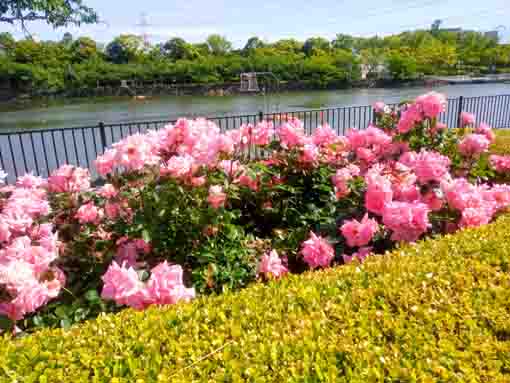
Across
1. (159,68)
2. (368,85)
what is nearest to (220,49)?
(159,68)

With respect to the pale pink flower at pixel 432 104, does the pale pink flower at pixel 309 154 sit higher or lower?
lower

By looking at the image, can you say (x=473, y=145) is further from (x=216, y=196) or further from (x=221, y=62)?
(x=221, y=62)

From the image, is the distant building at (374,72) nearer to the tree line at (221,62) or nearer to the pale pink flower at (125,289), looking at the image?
the tree line at (221,62)

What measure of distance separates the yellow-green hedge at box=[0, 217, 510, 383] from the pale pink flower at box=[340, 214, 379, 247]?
47cm

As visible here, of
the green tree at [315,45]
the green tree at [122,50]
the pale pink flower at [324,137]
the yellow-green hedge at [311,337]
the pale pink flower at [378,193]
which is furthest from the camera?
the green tree at [315,45]

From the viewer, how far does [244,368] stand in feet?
3.94

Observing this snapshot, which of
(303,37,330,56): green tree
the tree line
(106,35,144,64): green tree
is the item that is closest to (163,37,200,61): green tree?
the tree line

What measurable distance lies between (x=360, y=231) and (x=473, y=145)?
1.56 m

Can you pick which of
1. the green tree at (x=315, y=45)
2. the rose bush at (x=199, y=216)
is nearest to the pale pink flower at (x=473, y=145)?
the rose bush at (x=199, y=216)

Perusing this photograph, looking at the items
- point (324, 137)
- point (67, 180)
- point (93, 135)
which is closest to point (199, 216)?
point (67, 180)

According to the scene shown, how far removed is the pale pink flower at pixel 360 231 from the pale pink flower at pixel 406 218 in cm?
10

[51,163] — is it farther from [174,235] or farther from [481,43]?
[481,43]

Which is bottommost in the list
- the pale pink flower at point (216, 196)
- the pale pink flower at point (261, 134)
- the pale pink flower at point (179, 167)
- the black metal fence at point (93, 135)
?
the black metal fence at point (93, 135)

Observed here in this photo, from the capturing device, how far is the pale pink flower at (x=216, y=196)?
2.23 meters
